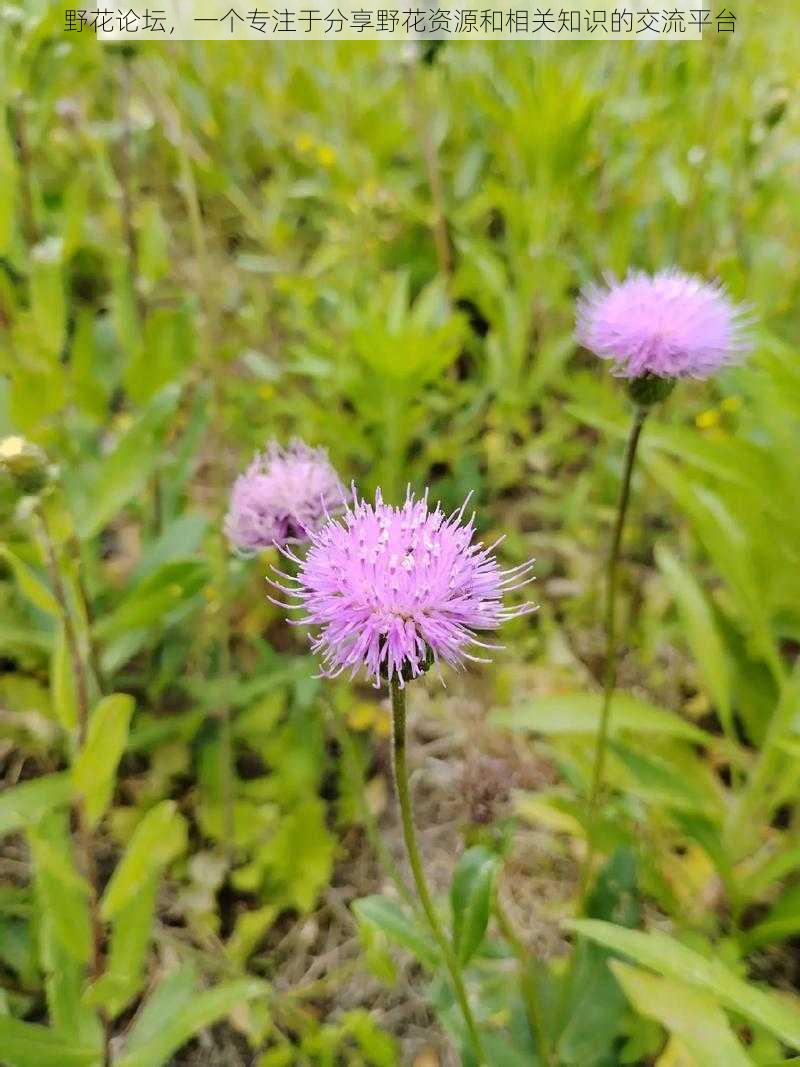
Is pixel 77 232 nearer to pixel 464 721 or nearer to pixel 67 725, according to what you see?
pixel 67 725

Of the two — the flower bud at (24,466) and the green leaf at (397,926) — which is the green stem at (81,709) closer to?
the flower bud at (24,466)

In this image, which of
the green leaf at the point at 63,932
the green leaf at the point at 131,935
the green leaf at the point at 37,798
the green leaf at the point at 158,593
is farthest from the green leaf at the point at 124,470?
the green leaf at the point at 131,935

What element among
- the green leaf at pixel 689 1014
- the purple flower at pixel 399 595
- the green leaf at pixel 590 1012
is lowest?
the green leaf at pixel 590 1012

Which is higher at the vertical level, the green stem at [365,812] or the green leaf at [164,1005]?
the green stem at [365,812]

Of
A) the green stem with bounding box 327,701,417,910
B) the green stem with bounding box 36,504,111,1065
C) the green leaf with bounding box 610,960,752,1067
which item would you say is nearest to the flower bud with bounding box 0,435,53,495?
the green stem with bounding box 36,504,111,1065

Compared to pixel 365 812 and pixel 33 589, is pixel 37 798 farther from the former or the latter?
pixel 365 812

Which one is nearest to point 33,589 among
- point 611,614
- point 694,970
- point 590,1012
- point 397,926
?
point 397,926

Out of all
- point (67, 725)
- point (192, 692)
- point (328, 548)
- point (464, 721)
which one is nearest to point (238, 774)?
point (192, 692)
